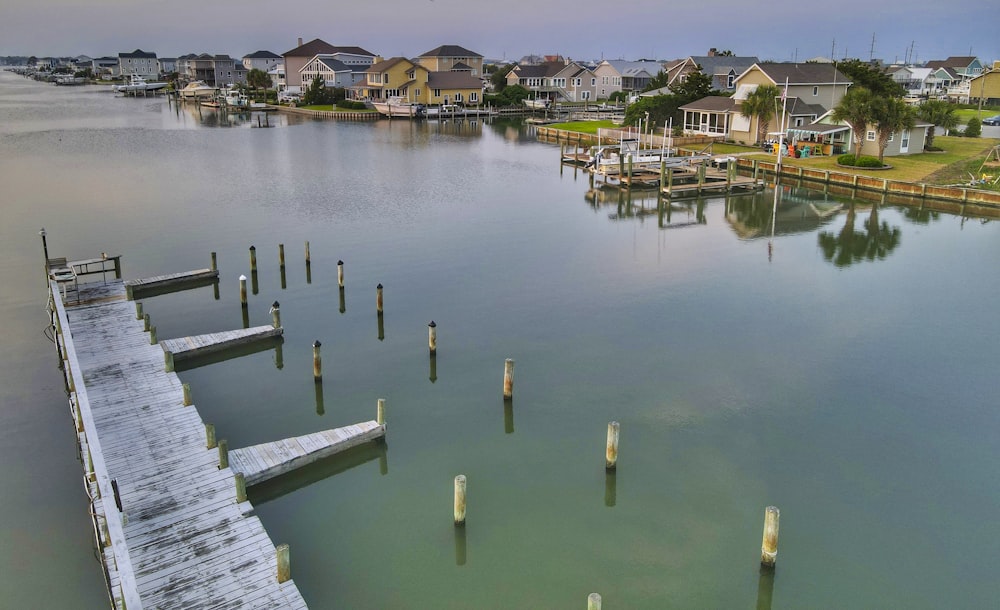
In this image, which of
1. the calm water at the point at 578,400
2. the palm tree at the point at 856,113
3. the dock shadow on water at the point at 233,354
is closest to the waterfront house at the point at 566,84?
the palm tree at the point at 856,113

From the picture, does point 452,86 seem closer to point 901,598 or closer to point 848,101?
point 848,101

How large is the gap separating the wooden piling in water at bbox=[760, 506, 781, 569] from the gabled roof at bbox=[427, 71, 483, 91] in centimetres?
10808

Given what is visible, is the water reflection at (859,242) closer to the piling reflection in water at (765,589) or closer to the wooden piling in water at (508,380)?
the wooden piling in water at (508,380)

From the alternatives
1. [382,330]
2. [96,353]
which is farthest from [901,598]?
[96,353]

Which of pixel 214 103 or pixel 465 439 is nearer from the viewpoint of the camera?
pixel 465 439

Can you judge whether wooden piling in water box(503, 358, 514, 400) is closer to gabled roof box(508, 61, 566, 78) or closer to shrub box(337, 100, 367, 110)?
shrub box(337, 100, 367, 110)

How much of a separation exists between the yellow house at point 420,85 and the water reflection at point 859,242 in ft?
264

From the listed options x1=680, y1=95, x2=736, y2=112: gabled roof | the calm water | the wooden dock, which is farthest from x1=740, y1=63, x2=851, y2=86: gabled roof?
the wooden dock

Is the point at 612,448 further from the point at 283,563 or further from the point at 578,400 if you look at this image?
the point at 283,563

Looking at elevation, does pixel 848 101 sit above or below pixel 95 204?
above

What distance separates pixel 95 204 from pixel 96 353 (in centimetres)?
2778

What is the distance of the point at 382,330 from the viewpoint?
2667cm

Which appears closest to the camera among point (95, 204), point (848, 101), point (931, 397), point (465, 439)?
point (465, 439)

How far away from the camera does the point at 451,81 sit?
117 metres
